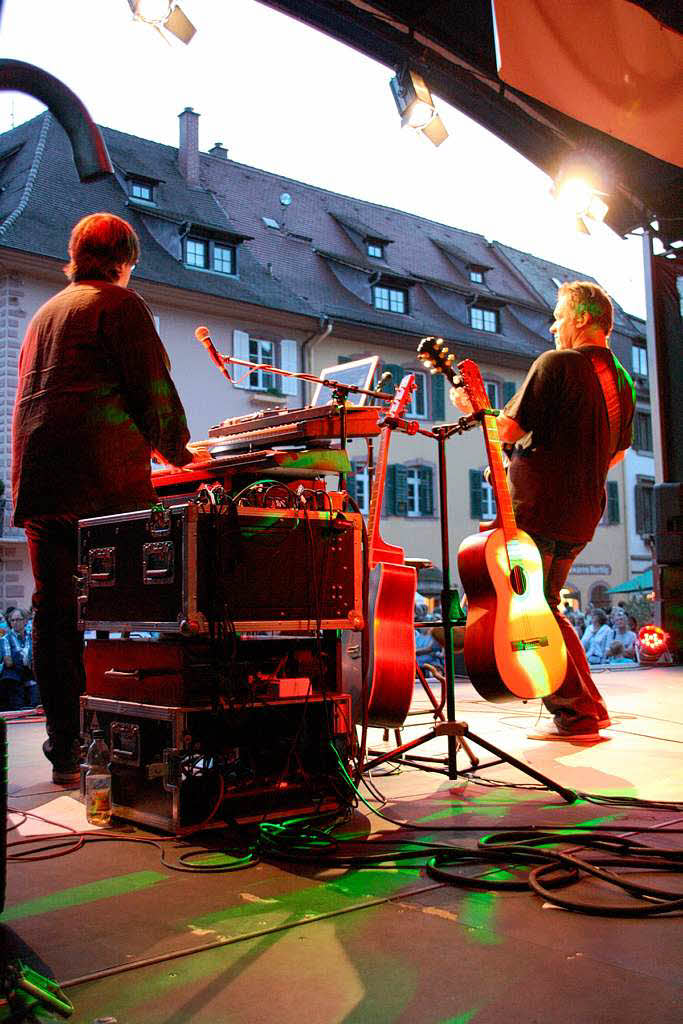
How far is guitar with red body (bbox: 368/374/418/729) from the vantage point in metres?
3.20

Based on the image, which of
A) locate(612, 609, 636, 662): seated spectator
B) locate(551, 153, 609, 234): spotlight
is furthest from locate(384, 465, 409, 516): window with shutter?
locate(551, 153, 609, 234): spotlight

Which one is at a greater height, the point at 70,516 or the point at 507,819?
the point at 70,516

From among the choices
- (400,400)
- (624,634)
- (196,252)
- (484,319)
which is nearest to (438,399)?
(484,319)

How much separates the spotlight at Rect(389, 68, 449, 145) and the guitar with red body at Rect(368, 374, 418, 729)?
356 cm

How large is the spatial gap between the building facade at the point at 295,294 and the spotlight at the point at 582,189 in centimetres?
1056

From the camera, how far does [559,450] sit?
4.05m

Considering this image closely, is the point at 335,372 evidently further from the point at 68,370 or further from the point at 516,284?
the point at 516,284

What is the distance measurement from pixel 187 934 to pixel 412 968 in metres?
0.44

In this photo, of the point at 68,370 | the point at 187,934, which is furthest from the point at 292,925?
the point at 68,370

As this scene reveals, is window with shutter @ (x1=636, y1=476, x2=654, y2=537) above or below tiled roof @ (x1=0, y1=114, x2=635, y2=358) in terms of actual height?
below

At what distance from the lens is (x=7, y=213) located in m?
18.8

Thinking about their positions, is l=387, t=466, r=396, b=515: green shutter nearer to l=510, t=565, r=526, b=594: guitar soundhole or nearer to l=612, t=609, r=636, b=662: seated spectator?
l=612, t=609, r=636, b=662: seated spectator

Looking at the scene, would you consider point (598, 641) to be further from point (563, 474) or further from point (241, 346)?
point (241, 346)

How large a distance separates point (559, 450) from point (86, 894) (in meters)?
2.72
